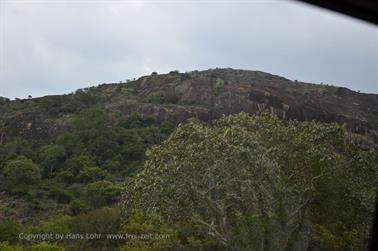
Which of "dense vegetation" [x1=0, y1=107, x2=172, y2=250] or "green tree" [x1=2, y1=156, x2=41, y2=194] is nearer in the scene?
"dense vegetation" [x1=0, y1=107, x2=172, y2=250]

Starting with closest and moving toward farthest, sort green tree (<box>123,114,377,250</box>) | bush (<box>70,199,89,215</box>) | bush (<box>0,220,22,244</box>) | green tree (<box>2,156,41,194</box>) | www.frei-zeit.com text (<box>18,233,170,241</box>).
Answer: green tree (<box>123,114,377,250</box>) < www.frei-zeit.com text (<box>18,233,170,241</box>) < bush (<box>0,220,22,244</box>) < bush (<box>70,199,89,215</box>) < green tree (<box>2,156,41,194</box>)

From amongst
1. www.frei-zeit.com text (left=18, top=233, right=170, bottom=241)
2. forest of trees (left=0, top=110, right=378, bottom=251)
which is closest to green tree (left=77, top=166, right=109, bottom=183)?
www.frei-zeit.com text (left=18, top=233, right=170, bottom=241)

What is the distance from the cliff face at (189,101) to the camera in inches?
1726

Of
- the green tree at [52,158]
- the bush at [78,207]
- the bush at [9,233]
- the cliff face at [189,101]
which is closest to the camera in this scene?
the bush at [9,233]

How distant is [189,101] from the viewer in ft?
176

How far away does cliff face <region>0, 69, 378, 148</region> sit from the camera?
4384 centimetres

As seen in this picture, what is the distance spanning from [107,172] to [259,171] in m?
20.7

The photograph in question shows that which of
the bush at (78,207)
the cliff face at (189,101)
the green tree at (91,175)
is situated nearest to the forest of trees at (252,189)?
the bush at (78,207)

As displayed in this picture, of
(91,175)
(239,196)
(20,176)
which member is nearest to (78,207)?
(91,175)

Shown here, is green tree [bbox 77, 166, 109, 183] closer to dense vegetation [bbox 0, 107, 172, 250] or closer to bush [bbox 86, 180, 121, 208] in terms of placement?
Result: dense vegetation [bbox 0, 107, 172, 250]

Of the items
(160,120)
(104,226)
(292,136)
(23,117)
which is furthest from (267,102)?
(292,136)

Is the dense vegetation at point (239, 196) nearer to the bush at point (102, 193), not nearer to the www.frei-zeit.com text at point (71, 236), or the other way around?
the www.frei-zeit.com text at point (71, 236)

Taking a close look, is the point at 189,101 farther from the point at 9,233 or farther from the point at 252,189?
the point at 252,189

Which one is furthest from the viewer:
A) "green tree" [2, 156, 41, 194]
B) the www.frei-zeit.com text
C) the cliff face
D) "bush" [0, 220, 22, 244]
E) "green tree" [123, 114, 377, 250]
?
the cliff face
